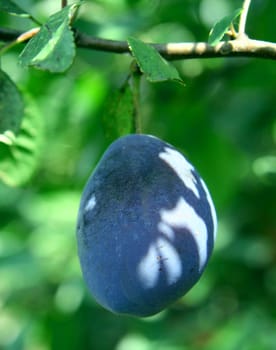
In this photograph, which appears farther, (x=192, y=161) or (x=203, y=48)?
(x=192, y=161)

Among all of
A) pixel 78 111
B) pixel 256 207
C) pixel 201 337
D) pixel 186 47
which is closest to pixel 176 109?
pixel 78 111

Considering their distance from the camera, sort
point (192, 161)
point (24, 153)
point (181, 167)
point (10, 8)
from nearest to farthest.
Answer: point (181, 167)
point (10, 8)
point (24, 153)
point (192, 161)

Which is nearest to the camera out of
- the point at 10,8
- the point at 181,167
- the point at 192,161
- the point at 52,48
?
the point at 52,48

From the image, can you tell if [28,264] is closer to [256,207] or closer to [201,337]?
[201,337]

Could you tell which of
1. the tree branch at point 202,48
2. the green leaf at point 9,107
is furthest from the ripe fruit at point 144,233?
the green leaf at point 9,107

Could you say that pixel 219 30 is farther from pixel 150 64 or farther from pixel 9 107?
pixel 9 107

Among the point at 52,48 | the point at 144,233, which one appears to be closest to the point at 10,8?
the point at 52,48

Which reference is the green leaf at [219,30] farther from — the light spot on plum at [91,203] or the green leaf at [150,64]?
the light spot on plum at [91,203]

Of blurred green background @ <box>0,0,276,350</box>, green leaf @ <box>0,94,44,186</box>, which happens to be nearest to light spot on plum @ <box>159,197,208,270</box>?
green leaf @ <box>0,94,44,186</box>
